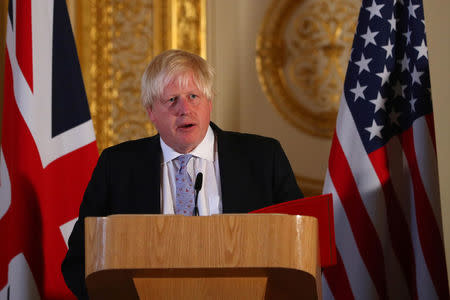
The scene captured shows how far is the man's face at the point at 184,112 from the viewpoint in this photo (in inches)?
92.4

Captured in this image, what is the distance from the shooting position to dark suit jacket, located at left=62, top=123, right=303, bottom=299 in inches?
92.2

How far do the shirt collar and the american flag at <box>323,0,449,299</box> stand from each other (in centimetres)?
73

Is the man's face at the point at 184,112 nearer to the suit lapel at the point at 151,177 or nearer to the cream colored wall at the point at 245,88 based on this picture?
the suit lapel at the point at 151,177

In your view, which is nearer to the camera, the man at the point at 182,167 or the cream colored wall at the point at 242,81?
the man at the point at 182,167

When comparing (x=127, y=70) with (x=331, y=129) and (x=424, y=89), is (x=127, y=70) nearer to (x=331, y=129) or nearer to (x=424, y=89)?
(x=331, y=129)

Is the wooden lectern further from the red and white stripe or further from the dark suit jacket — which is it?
the red and white stripe

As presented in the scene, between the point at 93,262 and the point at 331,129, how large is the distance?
6.76 ft

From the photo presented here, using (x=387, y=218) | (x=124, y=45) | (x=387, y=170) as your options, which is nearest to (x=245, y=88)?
(x=124, y=45)

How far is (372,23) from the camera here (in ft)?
9.73

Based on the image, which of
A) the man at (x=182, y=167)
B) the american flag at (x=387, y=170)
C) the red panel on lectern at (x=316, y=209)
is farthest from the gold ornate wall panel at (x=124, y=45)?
the red panel on lectern at (x=316, y=209)

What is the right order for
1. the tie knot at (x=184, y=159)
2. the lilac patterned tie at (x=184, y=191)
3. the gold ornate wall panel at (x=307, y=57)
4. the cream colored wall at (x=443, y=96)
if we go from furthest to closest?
the gold ornate wall panel at (x=307, y=57) < the cream colored wall at (x=443, y=96) < the tie knot at (x=184, y=159) < the lilac patterned tie at (x=184, y=191)

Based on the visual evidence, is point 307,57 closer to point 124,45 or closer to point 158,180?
point 124,45

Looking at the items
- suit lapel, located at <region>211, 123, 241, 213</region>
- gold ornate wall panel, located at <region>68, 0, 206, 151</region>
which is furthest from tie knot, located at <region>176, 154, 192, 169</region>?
gold ornate wall panel, located at <region>68, 0, 206, 151</region>

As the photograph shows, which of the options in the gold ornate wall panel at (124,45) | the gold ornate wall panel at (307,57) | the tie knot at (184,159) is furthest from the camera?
the gold ornate wall panel at (124,45)
